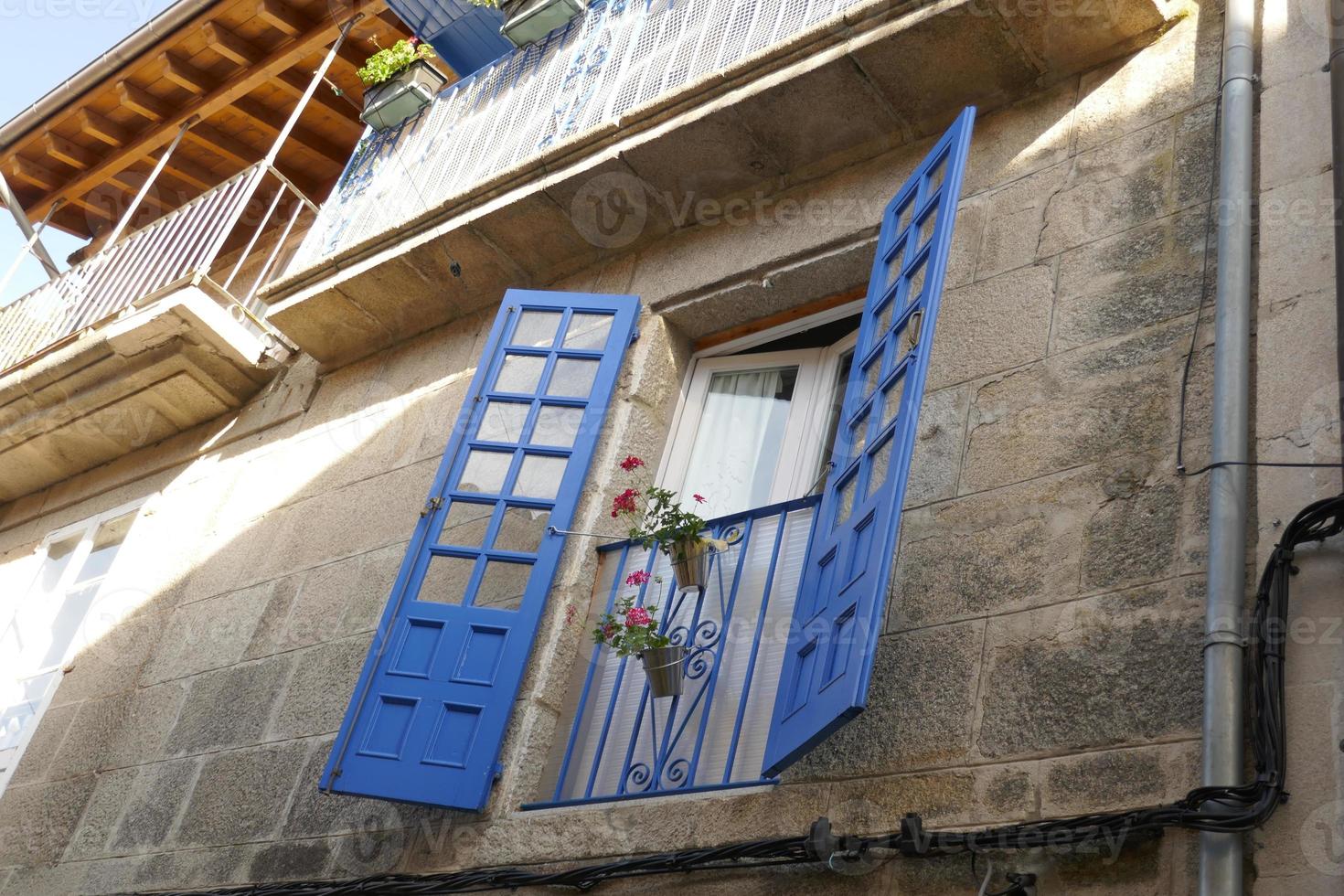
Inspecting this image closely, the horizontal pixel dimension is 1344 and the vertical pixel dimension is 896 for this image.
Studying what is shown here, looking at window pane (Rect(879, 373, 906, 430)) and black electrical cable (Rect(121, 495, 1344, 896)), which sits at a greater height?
window pane (Rect(879, 373, 906, 430))

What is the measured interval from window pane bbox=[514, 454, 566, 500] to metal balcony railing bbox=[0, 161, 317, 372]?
8.60 ft

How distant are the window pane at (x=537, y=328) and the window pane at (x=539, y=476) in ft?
1.90

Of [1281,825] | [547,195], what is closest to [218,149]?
[547,195]

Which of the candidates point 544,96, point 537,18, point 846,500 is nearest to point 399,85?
point 537,18

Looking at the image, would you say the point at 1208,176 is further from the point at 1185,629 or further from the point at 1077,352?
the point at 1185,629

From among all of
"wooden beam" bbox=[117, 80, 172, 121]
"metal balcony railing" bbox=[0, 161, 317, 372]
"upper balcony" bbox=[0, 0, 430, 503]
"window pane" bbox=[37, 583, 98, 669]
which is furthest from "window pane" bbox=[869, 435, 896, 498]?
"wooden beam" bbox=[117, 80, 172, 121]

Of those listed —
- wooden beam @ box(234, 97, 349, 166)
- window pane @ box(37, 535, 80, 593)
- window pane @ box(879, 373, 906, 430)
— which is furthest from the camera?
wooden beam @ box(234, 97, 349, 166)

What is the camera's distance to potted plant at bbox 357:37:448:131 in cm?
762

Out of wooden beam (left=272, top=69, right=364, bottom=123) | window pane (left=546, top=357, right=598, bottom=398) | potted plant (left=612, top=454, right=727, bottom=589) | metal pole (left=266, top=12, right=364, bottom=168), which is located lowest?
potted plant (left=612, top=454, right=727, bottom=589)

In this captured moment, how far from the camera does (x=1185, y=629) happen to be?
3336 millimetres

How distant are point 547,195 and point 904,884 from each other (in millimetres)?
3711

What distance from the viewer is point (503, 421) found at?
215 inches

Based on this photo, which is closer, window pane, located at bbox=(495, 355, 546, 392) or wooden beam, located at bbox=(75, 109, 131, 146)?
window pane, located at bbox=(495, 355, 546, 392)

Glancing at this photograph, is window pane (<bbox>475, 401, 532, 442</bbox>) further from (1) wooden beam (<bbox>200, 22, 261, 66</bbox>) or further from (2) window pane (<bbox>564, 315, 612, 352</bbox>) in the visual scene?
(1) wooden beam (<bbox>200, 22, 261, 66</bbox>)
